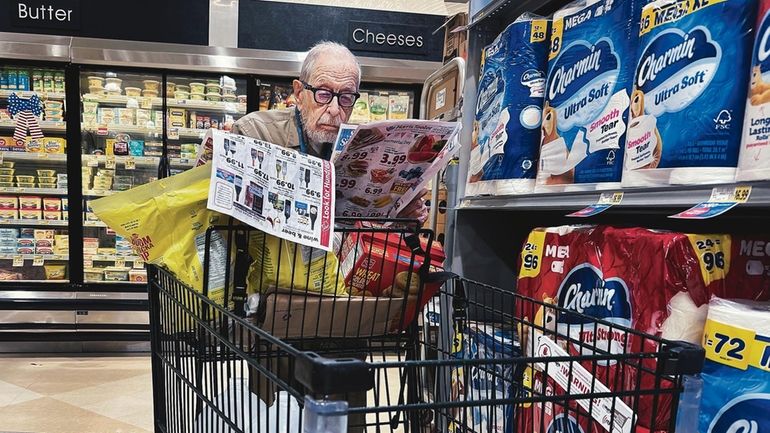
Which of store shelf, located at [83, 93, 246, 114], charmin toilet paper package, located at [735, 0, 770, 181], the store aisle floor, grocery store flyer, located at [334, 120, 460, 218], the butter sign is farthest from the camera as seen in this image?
store shelf, located at [83, 93, 246, 114]

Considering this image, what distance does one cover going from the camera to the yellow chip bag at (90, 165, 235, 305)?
92 centimetres

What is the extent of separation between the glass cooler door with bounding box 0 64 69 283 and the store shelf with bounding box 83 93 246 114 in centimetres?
25

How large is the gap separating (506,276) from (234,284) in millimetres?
1074

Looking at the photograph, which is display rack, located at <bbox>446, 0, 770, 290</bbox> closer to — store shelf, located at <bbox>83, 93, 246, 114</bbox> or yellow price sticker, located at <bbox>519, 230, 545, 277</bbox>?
yellow price sticker, located at <bbox>519, 230, 545, 277</bbox>

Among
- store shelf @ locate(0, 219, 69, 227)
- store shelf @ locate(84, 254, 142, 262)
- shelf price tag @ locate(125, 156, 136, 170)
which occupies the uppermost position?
shelf price tag @ locate(125, 156, 136, 170)

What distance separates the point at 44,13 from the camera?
357 cm

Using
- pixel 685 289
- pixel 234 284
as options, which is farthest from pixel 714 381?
pixel 234 284

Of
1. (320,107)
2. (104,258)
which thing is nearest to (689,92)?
(320,107)

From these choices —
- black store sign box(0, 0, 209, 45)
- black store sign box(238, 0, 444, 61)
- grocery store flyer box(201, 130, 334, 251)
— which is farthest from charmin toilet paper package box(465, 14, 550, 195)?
black store sign box(0, 0, 209, 45)

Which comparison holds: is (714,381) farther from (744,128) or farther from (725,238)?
(744,128)

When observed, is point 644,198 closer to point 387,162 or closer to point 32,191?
point 387,162

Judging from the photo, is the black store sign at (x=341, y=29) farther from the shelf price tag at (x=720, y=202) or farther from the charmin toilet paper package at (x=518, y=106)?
the shelf price tag at (x=720, y=202)

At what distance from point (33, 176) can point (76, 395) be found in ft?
6.43

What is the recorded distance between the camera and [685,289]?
89cm
